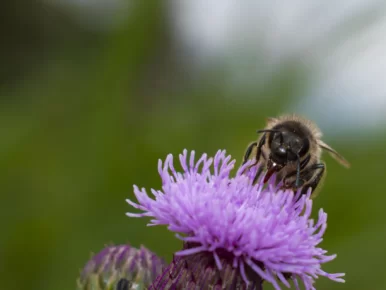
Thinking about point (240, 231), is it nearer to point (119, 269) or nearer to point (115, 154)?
point (119, 269)

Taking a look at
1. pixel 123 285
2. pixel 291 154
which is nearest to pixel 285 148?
pixel 291 154

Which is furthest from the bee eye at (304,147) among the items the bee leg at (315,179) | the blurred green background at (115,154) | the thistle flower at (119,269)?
the blurred green background at (115,154)

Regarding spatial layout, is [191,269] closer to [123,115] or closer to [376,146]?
[123,115]

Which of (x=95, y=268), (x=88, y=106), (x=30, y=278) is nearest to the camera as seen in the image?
(x=95, y=268)

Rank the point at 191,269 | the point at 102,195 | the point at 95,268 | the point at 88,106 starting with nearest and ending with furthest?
the point at 191,269 < the point at 95,268 < the point at 102,195 < the point at 88,106

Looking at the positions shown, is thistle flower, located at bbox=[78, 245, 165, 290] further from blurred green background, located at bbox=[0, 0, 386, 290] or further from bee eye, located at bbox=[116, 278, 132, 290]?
blurred green background, located at bbox=[0, 0, 386, 290]

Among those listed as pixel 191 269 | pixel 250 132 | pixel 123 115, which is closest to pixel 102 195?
pixel 123 115
